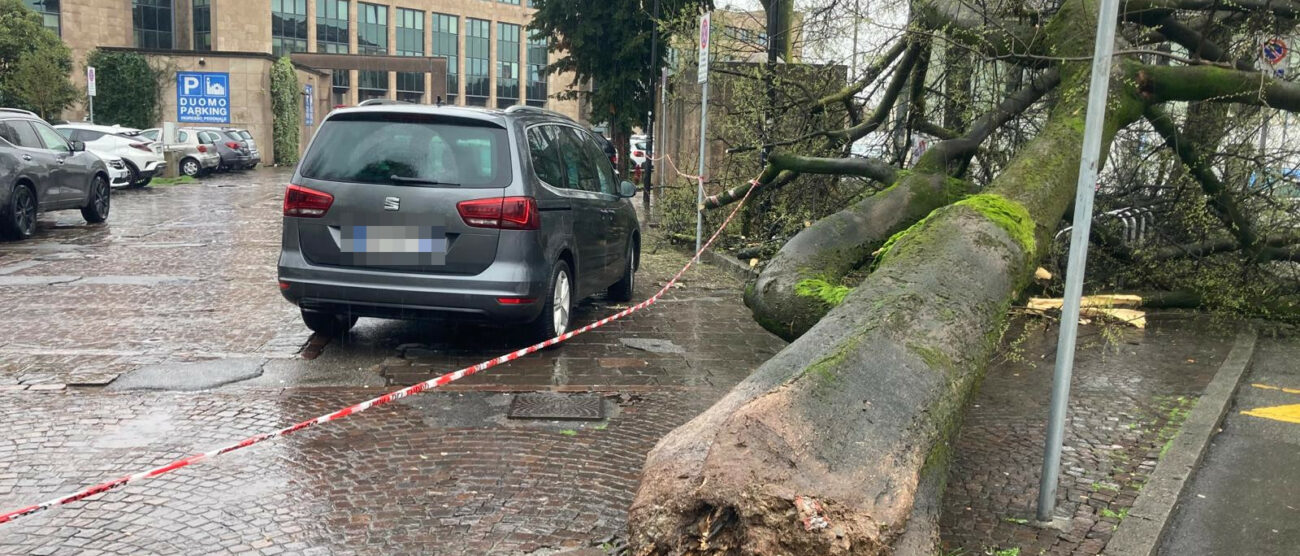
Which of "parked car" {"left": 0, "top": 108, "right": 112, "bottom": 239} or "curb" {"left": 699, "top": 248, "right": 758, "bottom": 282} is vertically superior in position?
"parked car" {"left": 0, "top": 108, "right": 112, "bottom": 239}

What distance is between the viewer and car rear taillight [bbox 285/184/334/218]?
6816mm

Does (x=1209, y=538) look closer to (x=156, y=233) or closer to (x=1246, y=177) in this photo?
(x=1246, y=177)

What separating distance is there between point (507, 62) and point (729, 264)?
84.1 meters

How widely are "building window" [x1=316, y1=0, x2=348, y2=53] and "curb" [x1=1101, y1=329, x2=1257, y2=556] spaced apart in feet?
248

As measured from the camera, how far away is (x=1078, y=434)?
5703 millimetres

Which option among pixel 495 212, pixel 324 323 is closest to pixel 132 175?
pixel 324 323

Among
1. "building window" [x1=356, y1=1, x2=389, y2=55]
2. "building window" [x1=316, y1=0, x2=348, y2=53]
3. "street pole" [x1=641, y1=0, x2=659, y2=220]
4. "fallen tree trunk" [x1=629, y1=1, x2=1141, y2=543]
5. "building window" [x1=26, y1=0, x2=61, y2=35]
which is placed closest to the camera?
"fallen tree trunk" [x1=629, y1=1, x2=1141, y2=543]

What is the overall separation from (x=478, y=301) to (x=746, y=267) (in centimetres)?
549

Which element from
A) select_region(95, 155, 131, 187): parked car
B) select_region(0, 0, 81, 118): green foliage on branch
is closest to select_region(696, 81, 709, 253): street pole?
select_region(95, 155, 131, 187): parked car

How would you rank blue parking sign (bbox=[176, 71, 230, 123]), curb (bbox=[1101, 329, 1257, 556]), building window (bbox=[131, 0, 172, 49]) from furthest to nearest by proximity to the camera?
building window (bbox=[131, 0, 172, 49]) → blue parking sign (bbox=[176, 71, 230, 123]) → curb (bbox=[1101, 329, 1257, 556])

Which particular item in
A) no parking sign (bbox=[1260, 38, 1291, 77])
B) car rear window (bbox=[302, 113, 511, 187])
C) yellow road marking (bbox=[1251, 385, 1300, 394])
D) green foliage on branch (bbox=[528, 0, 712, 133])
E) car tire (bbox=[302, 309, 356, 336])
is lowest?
yellow road marking (bbox=[1251, 385, 1300, 394])

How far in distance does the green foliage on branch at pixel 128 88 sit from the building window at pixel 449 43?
4492 centimetres

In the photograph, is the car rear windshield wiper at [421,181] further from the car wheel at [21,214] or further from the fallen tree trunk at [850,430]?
the car wheel at [21,214]

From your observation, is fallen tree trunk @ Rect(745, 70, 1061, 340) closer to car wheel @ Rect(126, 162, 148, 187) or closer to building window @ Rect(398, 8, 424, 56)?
car wheel @ Rect(126, 162, 148, 187)
